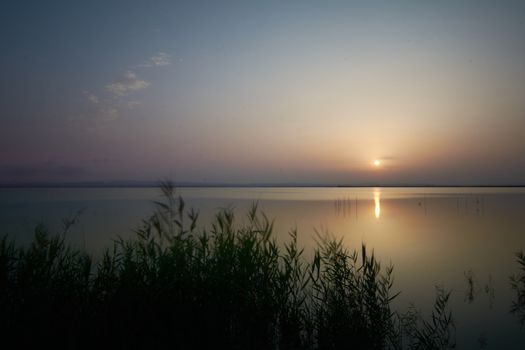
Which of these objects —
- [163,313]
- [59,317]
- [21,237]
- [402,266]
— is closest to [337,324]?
[163,313]

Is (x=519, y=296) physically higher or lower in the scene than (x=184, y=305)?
lower

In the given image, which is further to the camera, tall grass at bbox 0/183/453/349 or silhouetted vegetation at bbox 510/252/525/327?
silhouetted vegetation at bbox 510/252/525/327

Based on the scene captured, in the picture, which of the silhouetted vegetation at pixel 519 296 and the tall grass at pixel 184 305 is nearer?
the tall grass at pixel 184 305

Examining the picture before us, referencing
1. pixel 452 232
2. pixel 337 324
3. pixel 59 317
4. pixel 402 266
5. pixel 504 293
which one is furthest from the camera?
pixel 452 232

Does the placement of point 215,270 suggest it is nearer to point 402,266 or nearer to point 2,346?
point 2,346

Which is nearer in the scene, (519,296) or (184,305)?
(184,305)

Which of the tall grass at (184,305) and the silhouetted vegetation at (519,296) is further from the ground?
the tall grass at (184,305)

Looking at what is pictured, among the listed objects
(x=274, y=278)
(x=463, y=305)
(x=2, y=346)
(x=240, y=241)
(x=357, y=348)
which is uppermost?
(x=240, y=241)

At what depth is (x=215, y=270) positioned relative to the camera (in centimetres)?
834

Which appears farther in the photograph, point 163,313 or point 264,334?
point 264,334

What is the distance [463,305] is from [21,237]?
2658 centimetres

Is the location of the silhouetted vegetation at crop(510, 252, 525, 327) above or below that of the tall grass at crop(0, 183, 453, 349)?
below

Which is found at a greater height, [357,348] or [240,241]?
[240,241]

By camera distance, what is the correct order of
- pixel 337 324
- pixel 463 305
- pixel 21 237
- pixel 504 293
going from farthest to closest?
1. pixel 21 237
2. pixel 504 293
3. pixel 463 305
4. pixel 337 324
